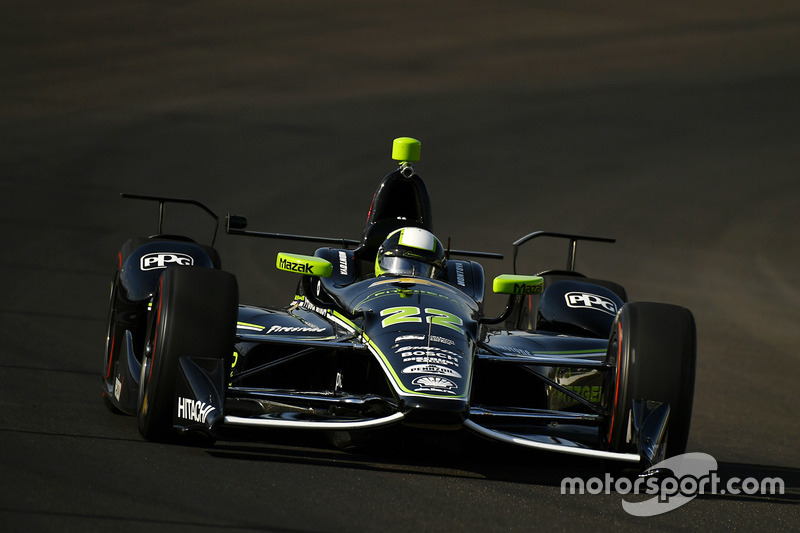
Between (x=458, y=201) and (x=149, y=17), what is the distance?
1573 cm

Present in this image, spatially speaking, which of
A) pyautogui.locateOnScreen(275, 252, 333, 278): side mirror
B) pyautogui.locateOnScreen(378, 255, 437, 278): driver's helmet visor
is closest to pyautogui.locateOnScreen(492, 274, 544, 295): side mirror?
pyautogui.locateOnScreen(378, 255, 437, 278): driver's helmet visor

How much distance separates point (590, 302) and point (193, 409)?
138 inches

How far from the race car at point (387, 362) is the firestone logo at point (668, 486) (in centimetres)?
15

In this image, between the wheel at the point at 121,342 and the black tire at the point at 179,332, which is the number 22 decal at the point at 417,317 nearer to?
the black tire at the point at 179,332

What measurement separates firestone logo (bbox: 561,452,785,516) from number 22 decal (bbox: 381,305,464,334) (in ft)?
3.54

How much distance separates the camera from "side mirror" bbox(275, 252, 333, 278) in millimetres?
8289

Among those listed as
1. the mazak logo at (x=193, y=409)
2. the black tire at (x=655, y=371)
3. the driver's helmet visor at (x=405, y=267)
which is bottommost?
the mazak logo at (x=193, y=409)

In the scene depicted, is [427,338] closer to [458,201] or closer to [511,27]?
[458,201]

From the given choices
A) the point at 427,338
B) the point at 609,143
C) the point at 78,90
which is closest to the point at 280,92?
the point at 78,90

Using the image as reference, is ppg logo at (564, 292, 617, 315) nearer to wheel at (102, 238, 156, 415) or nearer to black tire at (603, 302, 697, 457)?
black tire at (603, 302, 697, 457)

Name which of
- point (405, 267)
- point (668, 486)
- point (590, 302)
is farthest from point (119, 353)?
point (668, 486)

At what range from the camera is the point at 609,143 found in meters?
24.7

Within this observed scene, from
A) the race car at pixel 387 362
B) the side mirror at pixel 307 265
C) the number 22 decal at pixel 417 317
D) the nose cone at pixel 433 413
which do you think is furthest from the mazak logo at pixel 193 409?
the side mirror at pixel 307 265

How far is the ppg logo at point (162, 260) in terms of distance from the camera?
360 inches
